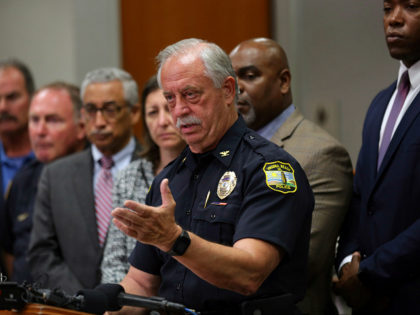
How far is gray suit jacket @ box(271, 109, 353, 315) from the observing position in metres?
2.47

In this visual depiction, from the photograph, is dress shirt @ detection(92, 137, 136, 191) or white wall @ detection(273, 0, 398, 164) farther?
white wall @ detection(273, 0, 398, 164)

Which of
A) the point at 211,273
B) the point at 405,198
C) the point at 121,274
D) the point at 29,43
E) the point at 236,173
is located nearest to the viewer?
the point at 211,273

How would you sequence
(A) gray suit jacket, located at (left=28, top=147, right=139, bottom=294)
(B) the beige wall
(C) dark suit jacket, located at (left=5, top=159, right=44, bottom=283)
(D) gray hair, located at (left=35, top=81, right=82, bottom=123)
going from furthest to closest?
(B) the beige wall, (D) gray hair, located at (left=35, top=81, right=82, bottom=123), (C) dark suit jacket, located at (left=5, top=159, right=44, bottom=283), (A) gray suit jacket, located at (left=28, top=147, right=139, bottom=294)

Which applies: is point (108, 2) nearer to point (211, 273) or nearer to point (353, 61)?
point (353, 61)

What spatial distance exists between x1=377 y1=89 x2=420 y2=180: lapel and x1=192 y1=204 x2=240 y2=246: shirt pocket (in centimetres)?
64

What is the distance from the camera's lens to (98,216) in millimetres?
3148

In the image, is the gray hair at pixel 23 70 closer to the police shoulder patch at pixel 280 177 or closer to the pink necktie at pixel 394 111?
the pink necktie at pixel 394 111

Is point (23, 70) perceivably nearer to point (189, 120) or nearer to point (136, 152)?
point (136, 152)

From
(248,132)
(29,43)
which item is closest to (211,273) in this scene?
(248,132)

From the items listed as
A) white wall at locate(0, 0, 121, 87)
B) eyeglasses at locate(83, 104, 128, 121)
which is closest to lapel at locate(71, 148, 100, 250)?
eyeglasses at locate(83, 104, 128, 121)

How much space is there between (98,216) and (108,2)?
204cm

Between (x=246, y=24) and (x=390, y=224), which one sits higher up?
(x=246, y=24)

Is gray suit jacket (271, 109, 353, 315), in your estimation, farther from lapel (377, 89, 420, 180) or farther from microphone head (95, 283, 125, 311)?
microphone head (95, 283, 125, 311)

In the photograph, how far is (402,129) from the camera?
227cm
